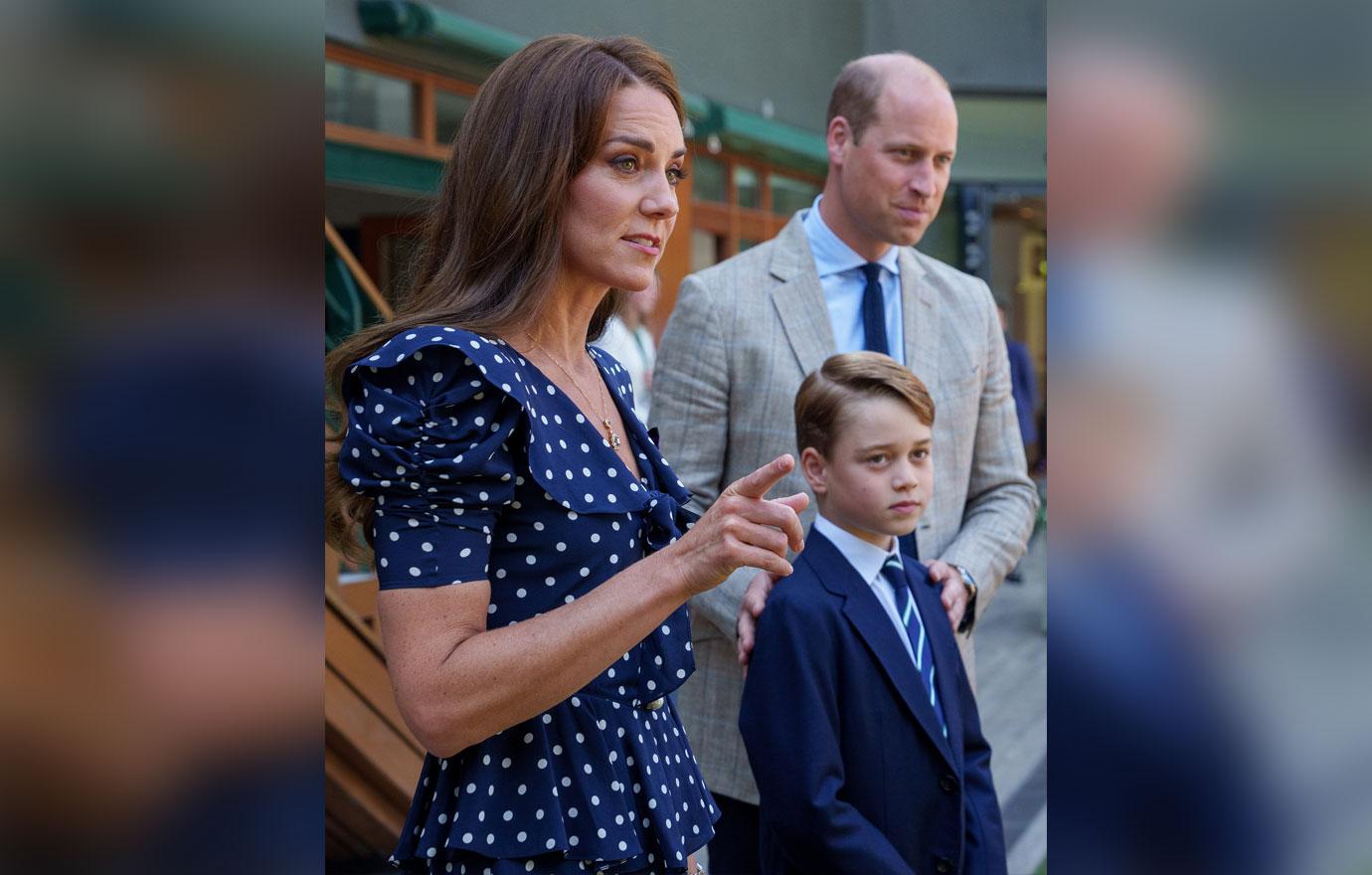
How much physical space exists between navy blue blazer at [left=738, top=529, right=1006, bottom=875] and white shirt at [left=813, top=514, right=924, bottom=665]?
16 millimetres

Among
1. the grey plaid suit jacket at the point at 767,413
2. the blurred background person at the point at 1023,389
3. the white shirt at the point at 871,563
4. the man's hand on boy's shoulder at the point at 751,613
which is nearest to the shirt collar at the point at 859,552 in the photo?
the white shirt at the point at 871,563

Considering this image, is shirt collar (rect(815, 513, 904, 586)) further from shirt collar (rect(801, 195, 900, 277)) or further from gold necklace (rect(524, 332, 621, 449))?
gold necklace (rect(524, 332, 621, 449))

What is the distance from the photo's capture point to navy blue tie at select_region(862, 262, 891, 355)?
2.57 metres

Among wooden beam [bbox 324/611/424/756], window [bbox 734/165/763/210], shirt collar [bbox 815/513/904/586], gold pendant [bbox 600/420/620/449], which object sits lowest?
wooden beam [bbox 324/611/424/756]

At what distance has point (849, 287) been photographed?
103 inches

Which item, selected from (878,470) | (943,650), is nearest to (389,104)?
(878,470)

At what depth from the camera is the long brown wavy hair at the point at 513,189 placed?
1357mm

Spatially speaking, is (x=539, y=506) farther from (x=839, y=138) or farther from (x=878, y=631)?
(x=839, y=138)
